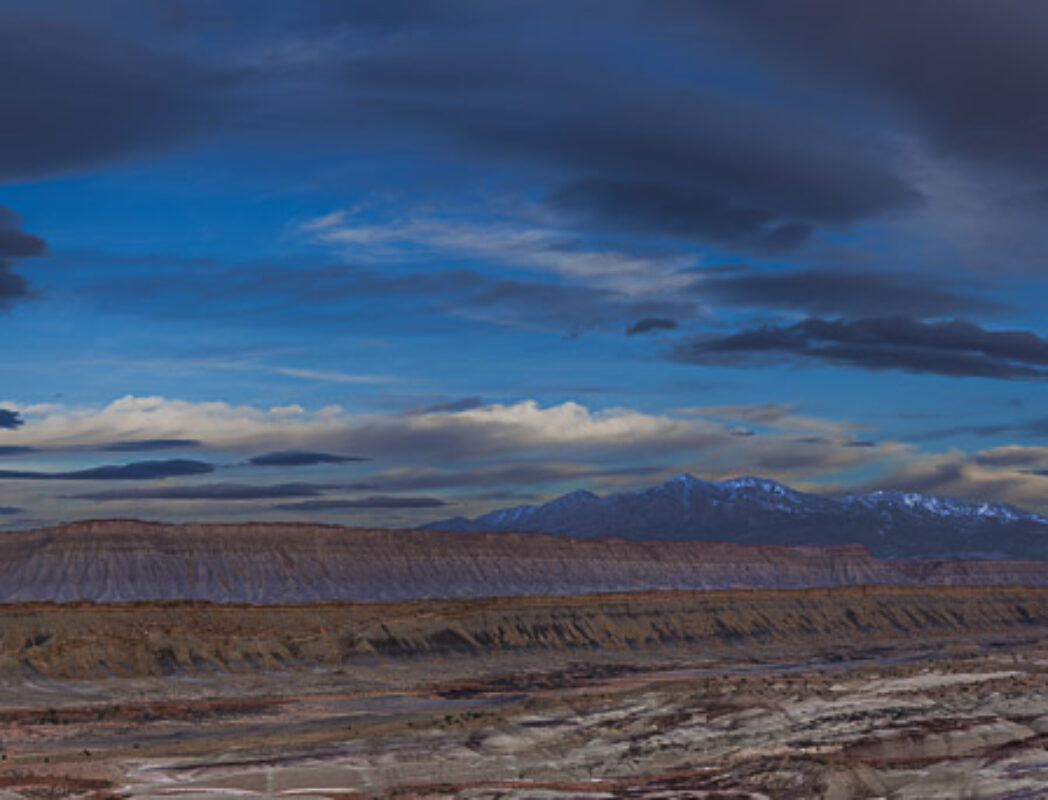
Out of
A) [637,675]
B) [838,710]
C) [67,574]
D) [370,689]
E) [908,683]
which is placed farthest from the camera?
[67,574]

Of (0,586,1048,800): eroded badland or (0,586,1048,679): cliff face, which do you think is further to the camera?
(0,586,1048,679): cliff face

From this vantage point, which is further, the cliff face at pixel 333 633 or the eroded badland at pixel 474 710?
the cliff face at pixel 333 633

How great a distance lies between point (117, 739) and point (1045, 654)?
351ft

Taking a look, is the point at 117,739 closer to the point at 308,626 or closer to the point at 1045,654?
the point at 308,626

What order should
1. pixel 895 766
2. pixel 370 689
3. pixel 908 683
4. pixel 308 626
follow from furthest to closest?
1. pixel 308 626
2. pixel 370 689
3. pixel 908 683
4. pixel 895 766

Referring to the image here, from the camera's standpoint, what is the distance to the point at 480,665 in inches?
6275

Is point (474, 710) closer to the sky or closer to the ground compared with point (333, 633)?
closer to the ground

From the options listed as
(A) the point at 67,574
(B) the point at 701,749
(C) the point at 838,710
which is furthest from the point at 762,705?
(A) the point at 67,574

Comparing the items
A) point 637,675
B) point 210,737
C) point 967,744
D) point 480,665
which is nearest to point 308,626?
point 480,665

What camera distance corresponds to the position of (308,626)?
538 feet

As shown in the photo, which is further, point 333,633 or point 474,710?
point 333,633

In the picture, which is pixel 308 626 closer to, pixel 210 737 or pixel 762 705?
pixel 210 737

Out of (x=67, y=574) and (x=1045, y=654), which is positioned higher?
(x=67, y=574)

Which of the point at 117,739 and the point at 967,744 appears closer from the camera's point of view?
the point at 967,744
